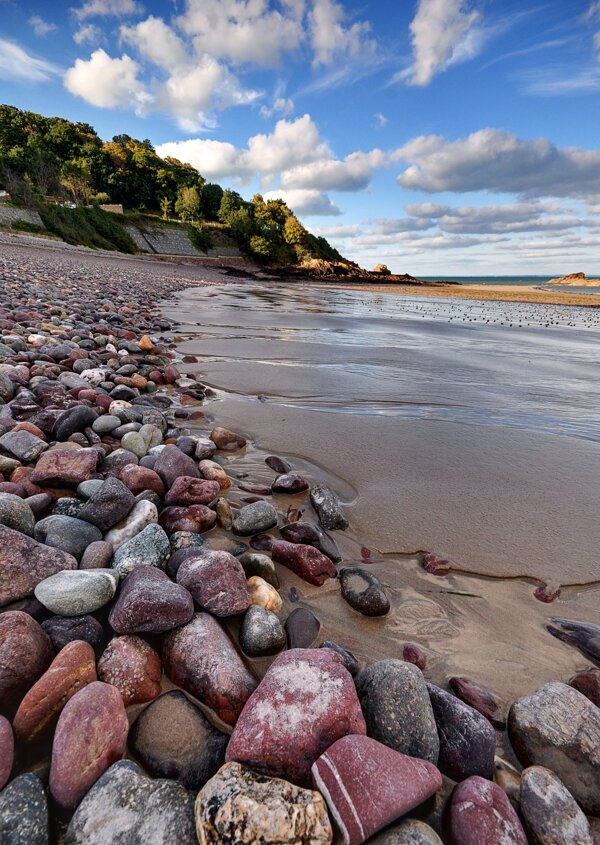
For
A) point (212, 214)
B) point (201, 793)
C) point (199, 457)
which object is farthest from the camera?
point (212, 214)

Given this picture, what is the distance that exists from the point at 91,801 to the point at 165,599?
1.66 feet

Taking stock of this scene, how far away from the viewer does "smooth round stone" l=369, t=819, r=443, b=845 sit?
2.78 feet

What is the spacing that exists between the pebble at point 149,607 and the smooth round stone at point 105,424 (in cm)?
165

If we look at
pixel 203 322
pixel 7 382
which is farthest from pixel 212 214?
pixel 7 382

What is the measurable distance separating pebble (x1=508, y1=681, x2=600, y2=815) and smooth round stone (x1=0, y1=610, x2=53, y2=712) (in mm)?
1402

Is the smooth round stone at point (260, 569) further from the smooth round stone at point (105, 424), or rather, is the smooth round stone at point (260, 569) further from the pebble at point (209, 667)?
the smooth round stone at point (105, 424)

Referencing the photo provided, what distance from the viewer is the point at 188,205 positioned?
207ft

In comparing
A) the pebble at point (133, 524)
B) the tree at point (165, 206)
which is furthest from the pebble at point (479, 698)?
the tree at point (165, 206)

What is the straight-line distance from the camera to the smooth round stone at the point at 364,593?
162cm

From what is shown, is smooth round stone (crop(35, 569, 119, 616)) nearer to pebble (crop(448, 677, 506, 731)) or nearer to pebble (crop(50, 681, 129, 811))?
pebble (crop(50, 681, 129, 811))

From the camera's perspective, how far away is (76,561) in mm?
1532

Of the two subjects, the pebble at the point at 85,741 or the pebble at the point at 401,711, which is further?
the pebble at the point at 401,711

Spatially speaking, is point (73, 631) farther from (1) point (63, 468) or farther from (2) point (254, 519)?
(1) point (63, 468)

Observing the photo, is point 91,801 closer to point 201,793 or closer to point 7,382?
point 201,793
